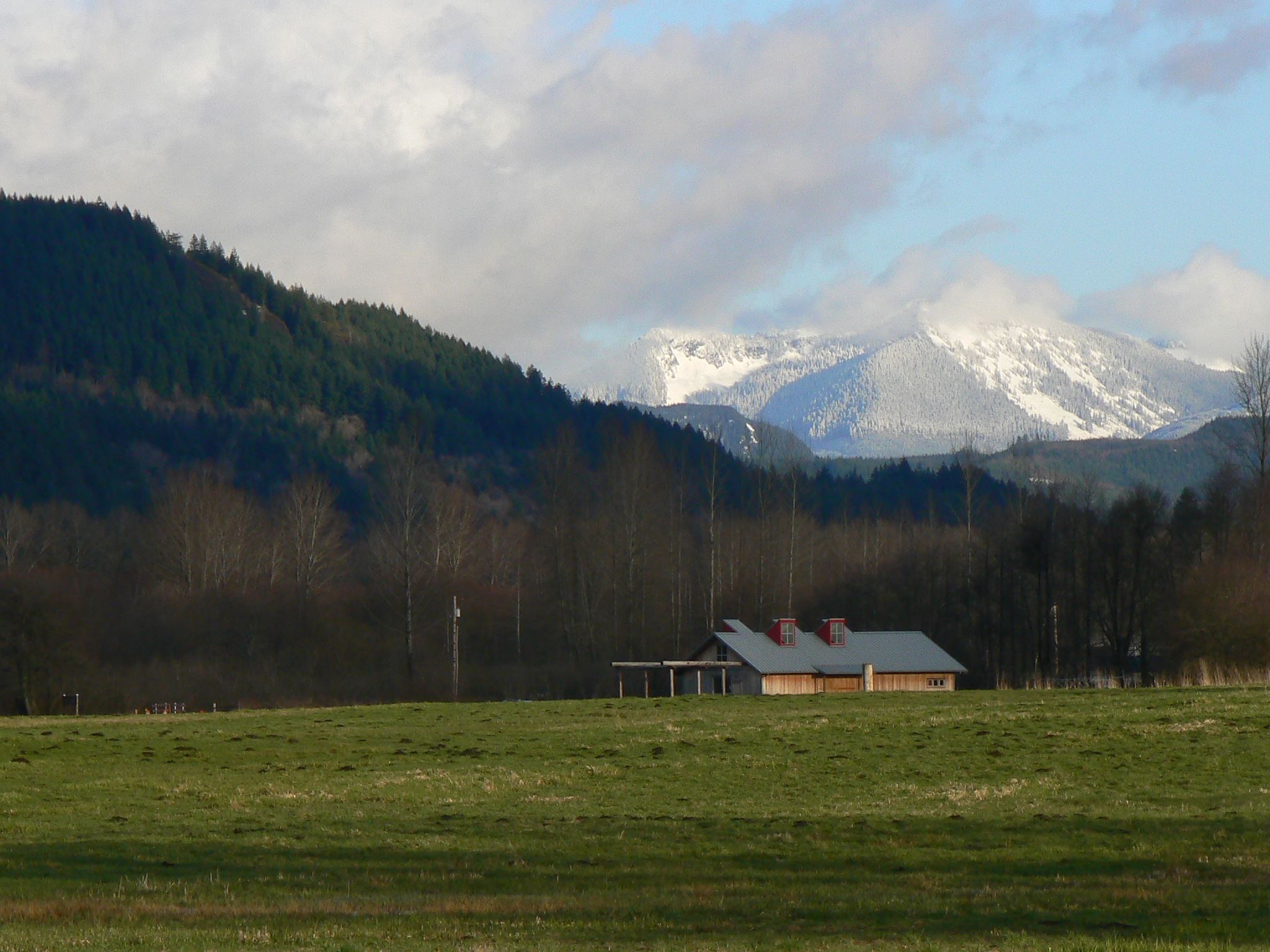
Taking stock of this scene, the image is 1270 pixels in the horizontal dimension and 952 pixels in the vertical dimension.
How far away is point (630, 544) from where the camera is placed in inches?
4395

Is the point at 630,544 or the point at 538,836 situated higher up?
the point at 630,544

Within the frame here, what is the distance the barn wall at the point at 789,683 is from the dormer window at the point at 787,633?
127 inches

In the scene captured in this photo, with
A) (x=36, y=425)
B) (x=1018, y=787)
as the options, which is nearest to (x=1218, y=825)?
(x=1018, y=787)

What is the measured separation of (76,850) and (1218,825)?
19.6 meters

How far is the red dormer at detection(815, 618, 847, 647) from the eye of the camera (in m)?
101

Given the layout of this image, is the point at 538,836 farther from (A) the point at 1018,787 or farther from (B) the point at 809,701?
(B) the point at 809,701

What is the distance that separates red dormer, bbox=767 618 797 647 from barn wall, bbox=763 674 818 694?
3039mm

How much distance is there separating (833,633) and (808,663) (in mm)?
4319

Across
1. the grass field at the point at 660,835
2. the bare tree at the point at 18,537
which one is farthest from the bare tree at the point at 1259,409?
the bare tree at the point at 18,537

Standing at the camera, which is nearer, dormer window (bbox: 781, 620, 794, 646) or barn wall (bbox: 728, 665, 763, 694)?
barn wall (bbox: 728, 665, 763, 694)

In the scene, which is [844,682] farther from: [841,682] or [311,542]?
[311,542]

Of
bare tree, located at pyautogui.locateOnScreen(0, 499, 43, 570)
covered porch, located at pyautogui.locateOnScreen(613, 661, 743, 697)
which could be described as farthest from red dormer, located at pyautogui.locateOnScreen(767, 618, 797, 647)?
bare tree, located at pyautogui.locateOnScreen(0, 499, 43, 570)

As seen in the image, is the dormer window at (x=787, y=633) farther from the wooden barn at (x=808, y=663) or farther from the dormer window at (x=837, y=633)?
the dormer window at (x=837, y=633)

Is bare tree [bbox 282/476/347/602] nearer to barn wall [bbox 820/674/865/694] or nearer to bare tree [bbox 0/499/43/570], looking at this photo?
bare tree [bbox 0/499/43/570]
